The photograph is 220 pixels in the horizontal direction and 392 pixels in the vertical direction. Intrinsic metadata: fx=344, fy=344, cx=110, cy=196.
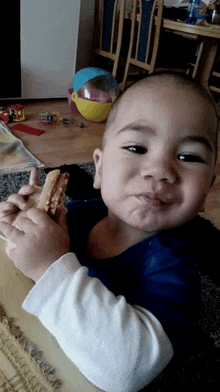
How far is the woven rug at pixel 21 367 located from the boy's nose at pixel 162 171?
0.25 m

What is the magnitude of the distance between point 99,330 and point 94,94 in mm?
1963

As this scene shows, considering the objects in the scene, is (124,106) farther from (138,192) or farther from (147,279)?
(147,279)

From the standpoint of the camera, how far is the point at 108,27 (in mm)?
2756

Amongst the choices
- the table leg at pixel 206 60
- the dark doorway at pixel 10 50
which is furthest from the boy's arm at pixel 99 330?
the table leg at pixel 206 60

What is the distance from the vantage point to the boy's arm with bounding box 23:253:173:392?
0.35 meters

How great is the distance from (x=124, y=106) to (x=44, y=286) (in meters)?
0.28

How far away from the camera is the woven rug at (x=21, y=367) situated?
13.3 inches

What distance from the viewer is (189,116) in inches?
17.7

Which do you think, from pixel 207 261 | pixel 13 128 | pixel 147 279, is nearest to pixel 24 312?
pixel 147 279

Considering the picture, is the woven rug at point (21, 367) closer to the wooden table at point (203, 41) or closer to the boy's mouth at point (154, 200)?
the boy's mouth at point (154, 200)

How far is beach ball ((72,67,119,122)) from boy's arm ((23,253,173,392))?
1.86 metres

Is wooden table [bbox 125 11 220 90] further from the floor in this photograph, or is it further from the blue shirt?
the blue shirt

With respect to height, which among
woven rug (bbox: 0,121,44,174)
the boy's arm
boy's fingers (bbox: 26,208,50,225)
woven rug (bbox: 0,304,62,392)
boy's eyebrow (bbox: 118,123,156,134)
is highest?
boy's eyebrow (bbox: 118,123,156,134)

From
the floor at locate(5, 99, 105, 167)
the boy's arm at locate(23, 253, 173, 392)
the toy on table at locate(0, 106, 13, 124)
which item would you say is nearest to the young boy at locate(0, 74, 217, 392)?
the boy's arm at locate(23, 253, 173, 392)
